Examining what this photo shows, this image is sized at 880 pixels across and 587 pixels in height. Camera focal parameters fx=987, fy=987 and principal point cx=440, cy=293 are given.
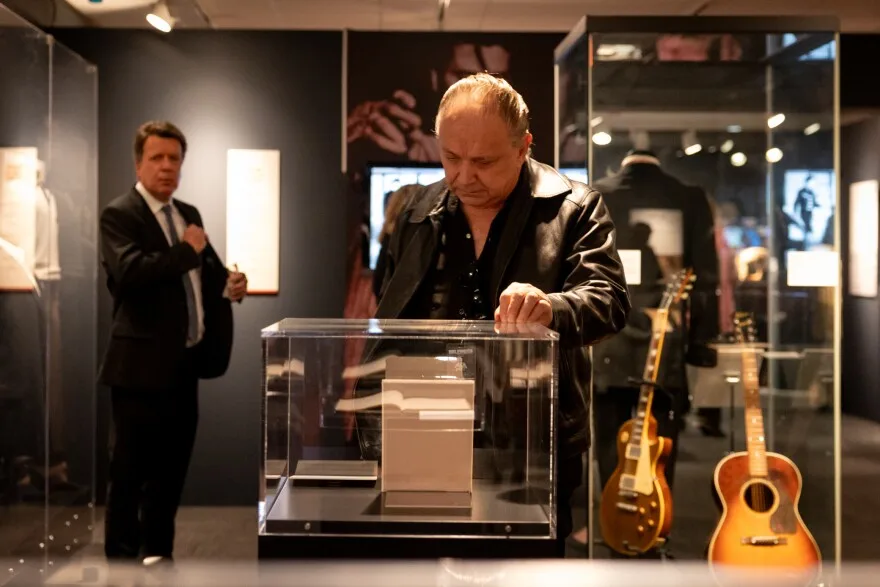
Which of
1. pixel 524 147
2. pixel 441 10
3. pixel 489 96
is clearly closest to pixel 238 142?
pixel 441 10

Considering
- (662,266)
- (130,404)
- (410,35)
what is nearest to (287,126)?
(410,35)

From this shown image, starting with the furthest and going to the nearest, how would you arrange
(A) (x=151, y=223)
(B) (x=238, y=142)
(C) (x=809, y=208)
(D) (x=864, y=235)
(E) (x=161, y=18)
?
(D) (x=864, y=235)
(B) (x=238, y=142)
(E) (x=161, y=18)
(C) (x=809, y=208)
(A) (x=151, y=223)

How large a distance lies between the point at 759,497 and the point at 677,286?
93cm

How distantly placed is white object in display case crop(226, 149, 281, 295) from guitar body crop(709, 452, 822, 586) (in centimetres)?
234

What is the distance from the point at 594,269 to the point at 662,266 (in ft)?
8.15

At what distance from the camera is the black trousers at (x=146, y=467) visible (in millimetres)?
3982

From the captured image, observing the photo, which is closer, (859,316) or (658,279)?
(658,279)

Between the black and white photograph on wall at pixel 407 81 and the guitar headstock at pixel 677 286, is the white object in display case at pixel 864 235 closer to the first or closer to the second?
the guitar headstock at pixel 677 286

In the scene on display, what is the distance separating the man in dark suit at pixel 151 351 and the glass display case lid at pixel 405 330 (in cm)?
272

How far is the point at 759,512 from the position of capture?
381 centimetres

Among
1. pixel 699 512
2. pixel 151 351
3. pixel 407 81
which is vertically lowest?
pixel 699 512

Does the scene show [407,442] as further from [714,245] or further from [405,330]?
[714,245]

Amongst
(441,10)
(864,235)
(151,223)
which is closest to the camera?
(151,223)

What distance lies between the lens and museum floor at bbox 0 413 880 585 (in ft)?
13.6
